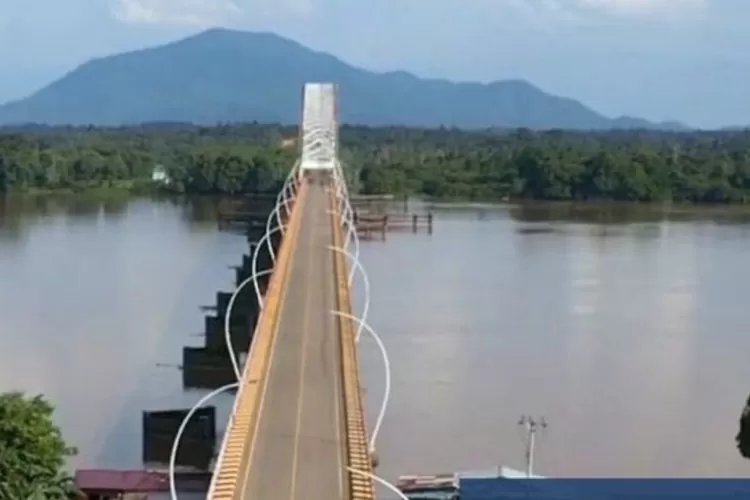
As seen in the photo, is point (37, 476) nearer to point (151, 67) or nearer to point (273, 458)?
point (273, 458)

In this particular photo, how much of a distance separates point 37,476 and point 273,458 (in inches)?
32.0

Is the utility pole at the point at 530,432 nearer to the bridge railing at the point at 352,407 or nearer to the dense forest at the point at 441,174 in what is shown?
the bridge railing at the point at 352,407

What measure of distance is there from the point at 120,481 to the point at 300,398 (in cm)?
91

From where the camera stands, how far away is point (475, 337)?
8.97 meters

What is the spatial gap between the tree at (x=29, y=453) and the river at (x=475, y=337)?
155 cm

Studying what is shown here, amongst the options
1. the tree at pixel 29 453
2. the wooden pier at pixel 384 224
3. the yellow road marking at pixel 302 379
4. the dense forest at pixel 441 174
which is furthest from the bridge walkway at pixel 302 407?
the dense forest at pixel 441 174

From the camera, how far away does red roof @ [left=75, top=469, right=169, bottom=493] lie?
5.28 metres

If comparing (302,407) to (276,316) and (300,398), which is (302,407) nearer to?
(300,398)

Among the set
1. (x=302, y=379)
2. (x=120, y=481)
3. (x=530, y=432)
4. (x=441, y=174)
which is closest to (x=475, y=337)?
A: (x=530, y=432)

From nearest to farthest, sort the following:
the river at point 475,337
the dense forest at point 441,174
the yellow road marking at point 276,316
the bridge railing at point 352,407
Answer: the bridge railing at point 352,407, the yellow road marking at point 276,316, the river at point 475,337, the dense forest at point 441,174

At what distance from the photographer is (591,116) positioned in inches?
4323

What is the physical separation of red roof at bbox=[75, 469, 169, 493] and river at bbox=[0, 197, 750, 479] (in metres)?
0.74

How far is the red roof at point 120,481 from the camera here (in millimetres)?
5277

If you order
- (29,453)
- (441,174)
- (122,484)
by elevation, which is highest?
(441,174)
